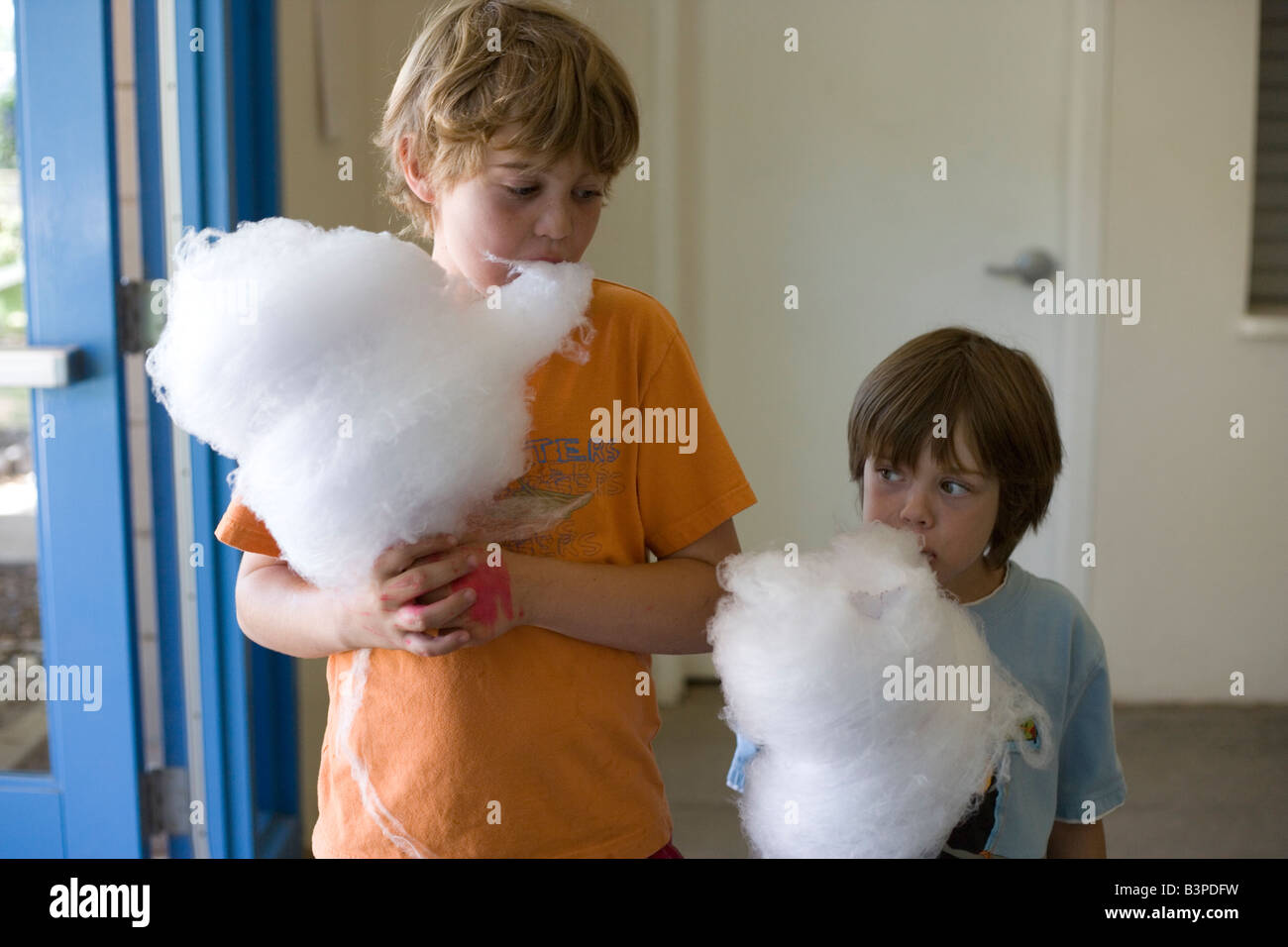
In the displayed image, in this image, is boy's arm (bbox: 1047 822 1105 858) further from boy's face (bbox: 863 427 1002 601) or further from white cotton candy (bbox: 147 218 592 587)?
white cotton candy (bbox: 147 218 592 587)

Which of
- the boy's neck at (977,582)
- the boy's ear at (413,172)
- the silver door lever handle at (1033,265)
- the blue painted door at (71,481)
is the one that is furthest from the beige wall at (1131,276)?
the boy's ear at (413,172)

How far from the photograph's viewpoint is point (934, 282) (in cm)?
165

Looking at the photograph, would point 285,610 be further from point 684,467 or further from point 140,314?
point 140,314

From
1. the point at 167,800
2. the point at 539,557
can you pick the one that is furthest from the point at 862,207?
the point at 167,800

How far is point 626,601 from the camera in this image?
25.4 inches

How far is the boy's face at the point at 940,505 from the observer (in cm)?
73

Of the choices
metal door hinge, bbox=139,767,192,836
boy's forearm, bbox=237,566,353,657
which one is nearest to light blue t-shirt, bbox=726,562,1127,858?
boy's forearm, bbox=237,566,353,657

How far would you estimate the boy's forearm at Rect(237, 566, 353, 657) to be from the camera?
63 cm

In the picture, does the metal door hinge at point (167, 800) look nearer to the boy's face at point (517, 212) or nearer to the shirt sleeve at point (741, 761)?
the shirt sleeve at point (741, 761)

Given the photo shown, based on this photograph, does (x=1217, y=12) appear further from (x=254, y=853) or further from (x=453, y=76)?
(x=254, y=853)

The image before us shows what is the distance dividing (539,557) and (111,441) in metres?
0.85

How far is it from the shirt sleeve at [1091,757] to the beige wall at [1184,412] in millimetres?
1024

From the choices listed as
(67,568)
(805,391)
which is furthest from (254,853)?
(805,391)
